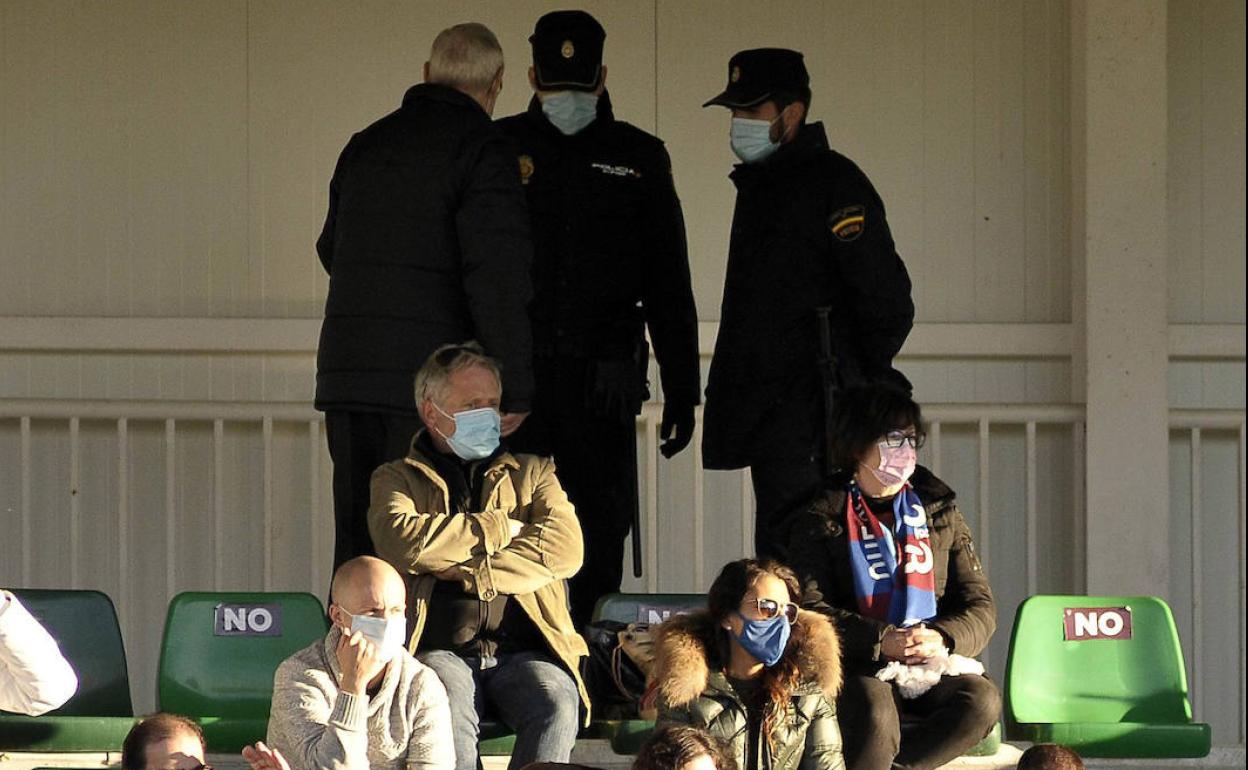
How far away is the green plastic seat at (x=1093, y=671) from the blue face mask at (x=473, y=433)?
4.15ft

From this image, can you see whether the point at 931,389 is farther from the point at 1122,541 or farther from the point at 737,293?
the point at 737,293

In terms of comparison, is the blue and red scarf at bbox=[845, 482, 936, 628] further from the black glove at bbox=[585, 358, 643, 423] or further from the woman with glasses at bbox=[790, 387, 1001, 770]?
the black glove at bbox=[585, 358, 643, 423]

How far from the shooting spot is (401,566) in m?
4.38

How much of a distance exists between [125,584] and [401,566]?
2379mm

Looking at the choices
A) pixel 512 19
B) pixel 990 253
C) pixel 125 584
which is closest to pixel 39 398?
pixel 125 584

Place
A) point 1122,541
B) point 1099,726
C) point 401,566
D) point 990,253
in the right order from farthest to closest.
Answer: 1. point 990,253
2. point 1122,541
3. point 1099,726
4. point 401,566

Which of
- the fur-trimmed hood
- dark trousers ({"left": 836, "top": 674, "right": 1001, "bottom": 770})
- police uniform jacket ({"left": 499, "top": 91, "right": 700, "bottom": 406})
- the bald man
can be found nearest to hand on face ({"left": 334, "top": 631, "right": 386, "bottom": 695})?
the bald man

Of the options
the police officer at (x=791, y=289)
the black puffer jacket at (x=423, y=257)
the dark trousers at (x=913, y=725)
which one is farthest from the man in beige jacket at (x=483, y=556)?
the police officer at (x=791, y=289)

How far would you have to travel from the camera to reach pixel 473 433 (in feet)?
14.8

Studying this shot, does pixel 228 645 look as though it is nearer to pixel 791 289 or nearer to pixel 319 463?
pixel 791 289

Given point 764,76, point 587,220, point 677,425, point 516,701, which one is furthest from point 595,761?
point 764,76

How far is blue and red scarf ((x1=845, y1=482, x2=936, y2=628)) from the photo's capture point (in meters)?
4.50

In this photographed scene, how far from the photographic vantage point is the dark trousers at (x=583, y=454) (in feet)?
17.5

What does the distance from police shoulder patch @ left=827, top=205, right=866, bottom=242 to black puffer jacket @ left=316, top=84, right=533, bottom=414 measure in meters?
0.75
